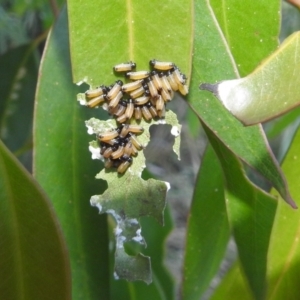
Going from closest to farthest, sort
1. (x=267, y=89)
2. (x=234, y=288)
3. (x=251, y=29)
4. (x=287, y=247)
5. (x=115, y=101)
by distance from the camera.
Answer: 1. (x=267, y=89)
2. (x=115, y=101)
3. (x=251, y=29)
4. (x=287, y=247)
5. (x=234, y=288)

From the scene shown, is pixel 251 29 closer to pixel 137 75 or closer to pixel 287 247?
pixel 137 75

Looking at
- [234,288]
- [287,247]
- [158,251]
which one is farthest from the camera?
[158,251]

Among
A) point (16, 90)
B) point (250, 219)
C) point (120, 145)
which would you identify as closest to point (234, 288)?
point (250, 219)

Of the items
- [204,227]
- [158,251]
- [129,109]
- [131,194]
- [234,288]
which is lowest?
[158,251]

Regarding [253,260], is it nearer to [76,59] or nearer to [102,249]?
[102,249]

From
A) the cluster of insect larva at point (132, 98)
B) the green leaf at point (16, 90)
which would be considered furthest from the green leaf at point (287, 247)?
the green leaf at point (16, 90)

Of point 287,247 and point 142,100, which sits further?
point 287,247

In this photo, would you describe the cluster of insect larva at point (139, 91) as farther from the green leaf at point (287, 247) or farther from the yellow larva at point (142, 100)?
the green leaf at point (287, 247)

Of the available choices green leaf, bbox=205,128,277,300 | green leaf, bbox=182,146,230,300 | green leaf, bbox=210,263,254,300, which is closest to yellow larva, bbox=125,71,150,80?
green leaf, bbox=205,128,277,300
